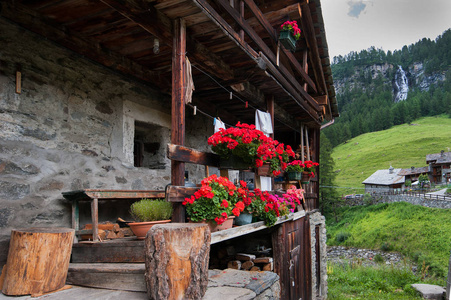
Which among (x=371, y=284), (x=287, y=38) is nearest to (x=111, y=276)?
(x=287, y=38)

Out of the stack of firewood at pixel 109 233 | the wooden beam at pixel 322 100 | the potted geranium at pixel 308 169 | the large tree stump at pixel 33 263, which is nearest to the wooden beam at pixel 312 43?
the wooden beam at pixel 322 100

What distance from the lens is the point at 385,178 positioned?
151 ft

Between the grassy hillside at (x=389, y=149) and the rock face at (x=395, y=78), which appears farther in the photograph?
the rock face at (x=395, y=78)

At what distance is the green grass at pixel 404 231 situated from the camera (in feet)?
69.7

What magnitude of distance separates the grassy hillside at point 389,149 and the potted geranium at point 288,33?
138 ft

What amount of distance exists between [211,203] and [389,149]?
62.5 m

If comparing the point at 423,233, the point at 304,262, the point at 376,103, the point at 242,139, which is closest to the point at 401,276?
the point at 304,262

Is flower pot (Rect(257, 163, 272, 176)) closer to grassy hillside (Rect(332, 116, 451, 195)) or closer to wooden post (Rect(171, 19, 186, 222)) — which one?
wooden post (Rect(171, 19, 186, 222))

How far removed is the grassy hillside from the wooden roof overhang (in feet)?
Answer: 138

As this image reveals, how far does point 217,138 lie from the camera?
383 cm

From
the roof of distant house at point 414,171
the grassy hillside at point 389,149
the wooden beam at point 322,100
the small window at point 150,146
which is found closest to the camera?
the small window at point 150,146

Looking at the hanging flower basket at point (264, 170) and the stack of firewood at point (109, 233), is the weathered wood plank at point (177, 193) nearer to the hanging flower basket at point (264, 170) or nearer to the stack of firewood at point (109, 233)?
the stack of firewood at point (109, 233)

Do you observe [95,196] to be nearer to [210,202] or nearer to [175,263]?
[210,202]

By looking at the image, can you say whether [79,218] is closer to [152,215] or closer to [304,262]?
[152,215]
